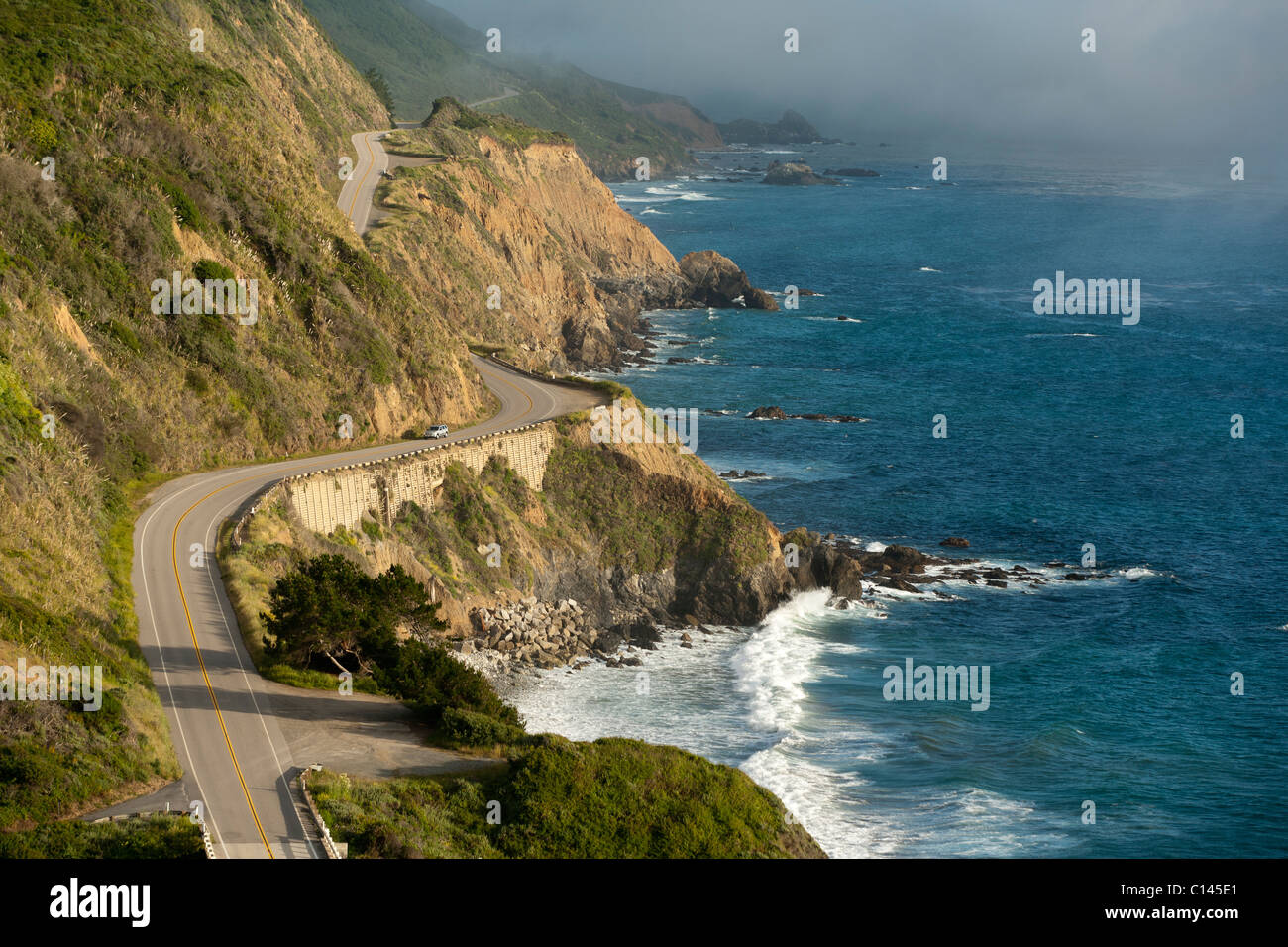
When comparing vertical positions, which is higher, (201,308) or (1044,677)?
(201,308)

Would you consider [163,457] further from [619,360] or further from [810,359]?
[810,359]

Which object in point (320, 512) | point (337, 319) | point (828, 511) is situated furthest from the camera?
point (828, 511)

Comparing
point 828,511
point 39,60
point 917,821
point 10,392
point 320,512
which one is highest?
point 39,60

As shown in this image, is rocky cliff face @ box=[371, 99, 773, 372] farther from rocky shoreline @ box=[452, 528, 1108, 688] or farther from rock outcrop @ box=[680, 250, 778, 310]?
rocky shoreline @ box=[452, 528, 1108, 688]

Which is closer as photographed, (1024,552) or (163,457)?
(163,457)

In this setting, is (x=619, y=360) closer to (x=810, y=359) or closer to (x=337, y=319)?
(x=810, y=359)

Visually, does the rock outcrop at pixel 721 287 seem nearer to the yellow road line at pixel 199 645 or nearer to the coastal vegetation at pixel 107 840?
the yellow road line at pixel 199 645
